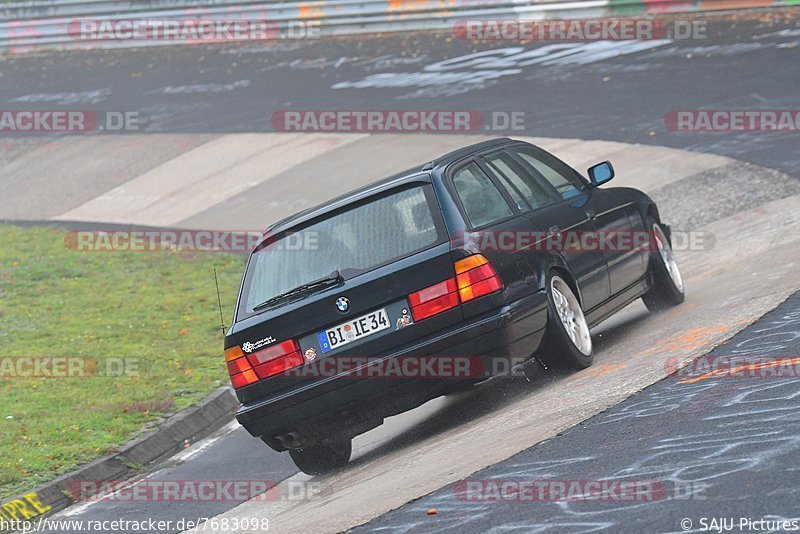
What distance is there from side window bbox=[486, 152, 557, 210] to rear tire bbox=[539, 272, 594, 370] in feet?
1.92

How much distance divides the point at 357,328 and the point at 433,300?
47 centimetres

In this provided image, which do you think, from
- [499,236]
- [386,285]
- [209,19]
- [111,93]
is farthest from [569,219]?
A: [209,19]

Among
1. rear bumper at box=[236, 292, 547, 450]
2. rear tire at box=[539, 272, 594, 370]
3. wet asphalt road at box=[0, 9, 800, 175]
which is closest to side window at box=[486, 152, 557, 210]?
rear tire at box=[539, 272, 594, 370]

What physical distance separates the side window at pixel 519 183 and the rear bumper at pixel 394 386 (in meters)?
0.95

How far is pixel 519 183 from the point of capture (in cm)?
866

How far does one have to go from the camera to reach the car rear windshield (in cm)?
770

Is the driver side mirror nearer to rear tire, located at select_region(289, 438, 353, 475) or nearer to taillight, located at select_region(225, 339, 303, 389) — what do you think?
rear tire, located at select_region(289, 438, 353, 475)

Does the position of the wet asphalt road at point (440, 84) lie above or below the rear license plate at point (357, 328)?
below

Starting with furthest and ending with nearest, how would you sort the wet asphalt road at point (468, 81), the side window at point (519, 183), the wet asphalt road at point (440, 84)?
the wet asphalt road at point (468, 81) < the wet asphalt road at point (440, 84) < the side window at point (519, 183)

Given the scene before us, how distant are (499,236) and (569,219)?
3.44 feet

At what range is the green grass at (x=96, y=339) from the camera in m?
9.34

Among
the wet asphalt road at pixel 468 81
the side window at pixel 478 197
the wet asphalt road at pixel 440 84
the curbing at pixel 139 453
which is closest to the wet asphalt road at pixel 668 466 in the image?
the side window at pixel 478 197

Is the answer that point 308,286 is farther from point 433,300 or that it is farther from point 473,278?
point 473,278

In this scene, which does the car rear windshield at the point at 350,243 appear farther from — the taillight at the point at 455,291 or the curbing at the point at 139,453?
the curbing at the point at 139,453
